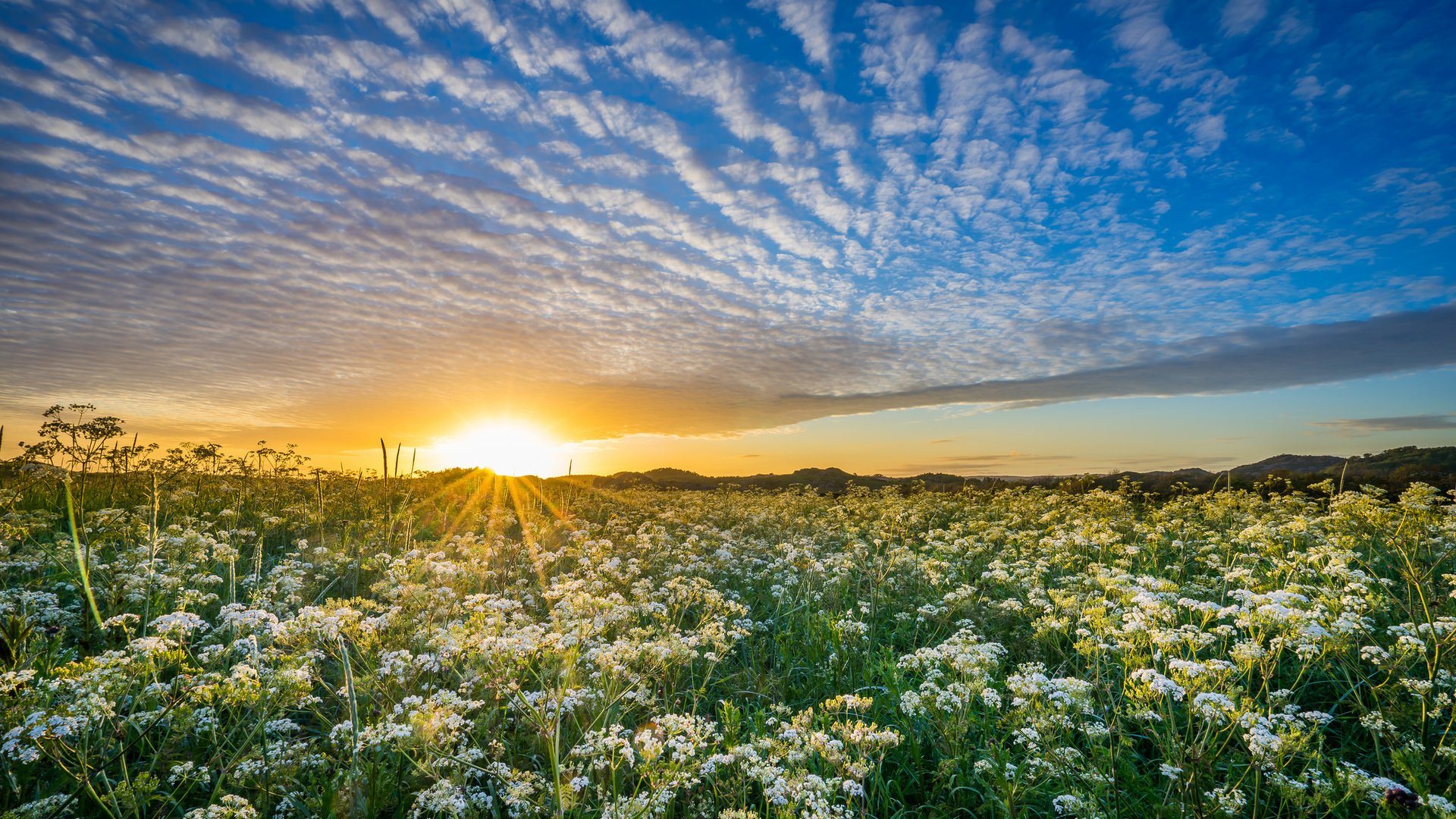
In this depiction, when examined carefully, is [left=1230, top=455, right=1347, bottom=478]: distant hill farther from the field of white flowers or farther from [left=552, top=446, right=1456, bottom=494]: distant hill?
the field of white flowers

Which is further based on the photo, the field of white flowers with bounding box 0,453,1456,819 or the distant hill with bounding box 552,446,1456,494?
the distant hill with bounding box 552,446,1456,494

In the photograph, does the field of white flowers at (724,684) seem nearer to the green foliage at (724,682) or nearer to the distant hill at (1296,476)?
the green foliage at (724,682)

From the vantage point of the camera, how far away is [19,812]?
141 inches

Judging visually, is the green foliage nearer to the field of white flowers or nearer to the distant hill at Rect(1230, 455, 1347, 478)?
the field of white flowers

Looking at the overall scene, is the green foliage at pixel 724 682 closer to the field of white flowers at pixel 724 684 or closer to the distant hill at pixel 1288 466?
the field of white flowers at pixel 724 684

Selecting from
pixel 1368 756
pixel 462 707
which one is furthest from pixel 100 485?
pixel 1368 756

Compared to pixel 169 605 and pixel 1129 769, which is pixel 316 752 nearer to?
pixel 169 605

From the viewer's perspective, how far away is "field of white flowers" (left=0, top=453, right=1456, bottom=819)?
402 cm

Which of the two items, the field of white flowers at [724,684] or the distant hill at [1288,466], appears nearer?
the field of white flowers at [724,684]

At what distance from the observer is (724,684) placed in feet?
23.9

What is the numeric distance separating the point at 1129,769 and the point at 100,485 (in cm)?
2353

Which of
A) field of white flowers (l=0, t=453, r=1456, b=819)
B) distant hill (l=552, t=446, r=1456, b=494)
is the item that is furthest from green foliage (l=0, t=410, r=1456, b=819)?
distant hill (l=552, t=446, r=1456, b=494)

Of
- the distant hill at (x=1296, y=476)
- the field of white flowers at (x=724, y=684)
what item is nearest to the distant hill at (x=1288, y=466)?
the distant hill at (x=1296, y=476)

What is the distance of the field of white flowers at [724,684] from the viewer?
13.2 feet
